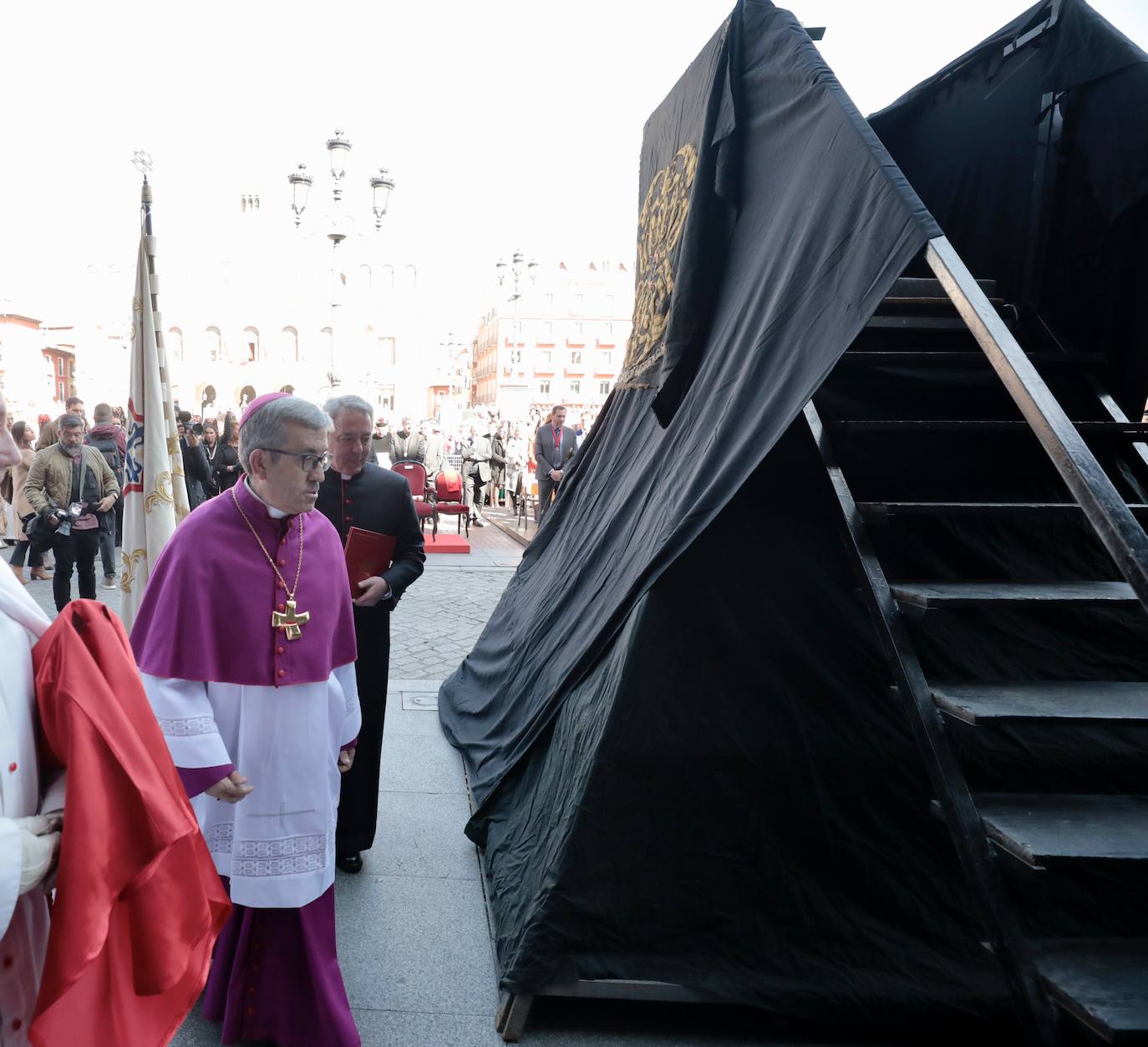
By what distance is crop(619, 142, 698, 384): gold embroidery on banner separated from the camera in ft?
10.1

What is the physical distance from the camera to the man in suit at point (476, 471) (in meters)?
15.2

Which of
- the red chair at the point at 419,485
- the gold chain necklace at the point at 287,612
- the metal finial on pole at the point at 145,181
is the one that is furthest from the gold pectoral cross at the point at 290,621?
the red chair at the point at 419,485

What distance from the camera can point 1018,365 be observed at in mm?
1520

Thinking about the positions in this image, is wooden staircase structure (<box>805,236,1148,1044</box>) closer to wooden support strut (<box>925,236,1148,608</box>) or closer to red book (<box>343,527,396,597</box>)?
wooden support strut (<box>925,236,1148,608</box>)

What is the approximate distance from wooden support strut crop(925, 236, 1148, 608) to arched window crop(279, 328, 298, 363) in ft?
165

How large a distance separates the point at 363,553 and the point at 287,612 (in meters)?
0.93

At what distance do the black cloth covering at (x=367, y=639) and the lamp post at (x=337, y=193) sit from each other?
1097 cm

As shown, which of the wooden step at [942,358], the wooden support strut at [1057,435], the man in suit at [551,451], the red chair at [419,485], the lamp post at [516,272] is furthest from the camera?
the lamp post at [516,272]

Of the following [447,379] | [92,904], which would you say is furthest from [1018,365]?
[447,379]

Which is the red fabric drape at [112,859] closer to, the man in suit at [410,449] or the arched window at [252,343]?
Answer: the man in suit at [410,449]

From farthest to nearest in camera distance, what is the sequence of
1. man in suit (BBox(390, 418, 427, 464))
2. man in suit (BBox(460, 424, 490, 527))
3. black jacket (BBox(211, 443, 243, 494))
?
man in suit (BBox(460, 424, 490, 527)) < man in suit (BBox(390, 418, 427, 464)) < black jacket (BBox(211, 443, 243, 494))

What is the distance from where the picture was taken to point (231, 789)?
1.90 metres

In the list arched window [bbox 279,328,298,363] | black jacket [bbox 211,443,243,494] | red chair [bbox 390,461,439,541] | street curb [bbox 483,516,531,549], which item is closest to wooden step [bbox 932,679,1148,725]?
street curb [bbox 483,516,531,549]

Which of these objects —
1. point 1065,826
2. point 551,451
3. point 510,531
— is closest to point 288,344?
point 510,531
